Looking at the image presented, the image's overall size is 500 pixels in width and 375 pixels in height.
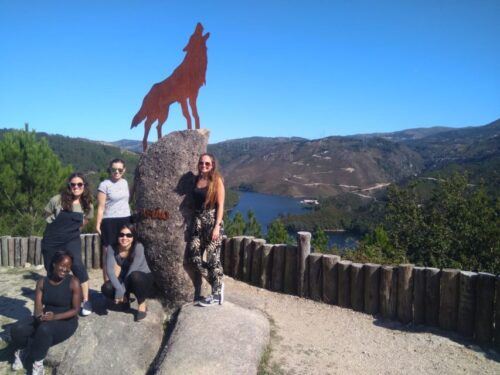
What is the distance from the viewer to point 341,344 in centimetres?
568

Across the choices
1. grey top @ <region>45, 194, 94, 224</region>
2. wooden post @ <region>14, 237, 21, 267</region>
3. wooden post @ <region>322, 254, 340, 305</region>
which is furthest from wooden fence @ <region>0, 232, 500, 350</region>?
grey top @ <region>45, 194, 94, 224</region>

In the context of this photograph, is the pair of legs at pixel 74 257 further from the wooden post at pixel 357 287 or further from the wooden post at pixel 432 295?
the wooden post at pixel 432 295

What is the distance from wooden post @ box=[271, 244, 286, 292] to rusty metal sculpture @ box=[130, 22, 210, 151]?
2.74 m

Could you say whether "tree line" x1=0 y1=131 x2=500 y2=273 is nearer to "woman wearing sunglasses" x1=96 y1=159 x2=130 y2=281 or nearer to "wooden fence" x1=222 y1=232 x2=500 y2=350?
"wooden fence" x1=222 y1=232 x2=500 y2=350

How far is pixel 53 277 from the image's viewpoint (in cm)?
474

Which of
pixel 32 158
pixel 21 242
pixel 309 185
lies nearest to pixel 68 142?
pixel 309 185

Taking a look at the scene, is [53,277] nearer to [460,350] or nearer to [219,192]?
[219,192]

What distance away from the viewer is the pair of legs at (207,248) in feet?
18.1

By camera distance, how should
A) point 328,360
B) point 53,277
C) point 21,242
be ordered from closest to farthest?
point 53,277 → point 328,360 → point 21,242

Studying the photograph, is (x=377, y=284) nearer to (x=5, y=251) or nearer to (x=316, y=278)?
(x=316, y=278)

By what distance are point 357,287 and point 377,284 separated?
336 millimetres

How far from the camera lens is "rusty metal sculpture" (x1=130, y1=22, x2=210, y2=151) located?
682cm

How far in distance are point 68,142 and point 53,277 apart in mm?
124906

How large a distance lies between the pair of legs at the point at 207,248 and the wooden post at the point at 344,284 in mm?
2292
